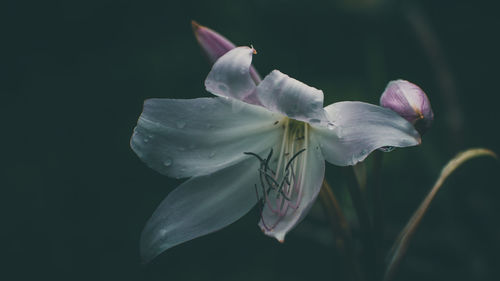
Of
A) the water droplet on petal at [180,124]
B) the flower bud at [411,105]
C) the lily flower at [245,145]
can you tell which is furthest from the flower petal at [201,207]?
the flower bud at [411,105]

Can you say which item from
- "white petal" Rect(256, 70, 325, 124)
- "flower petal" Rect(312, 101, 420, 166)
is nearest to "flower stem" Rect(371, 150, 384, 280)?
"flower petal" Rect(312, 101, 420, 166)

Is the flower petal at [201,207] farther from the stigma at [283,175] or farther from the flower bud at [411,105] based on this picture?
the flower bud at [411,105]

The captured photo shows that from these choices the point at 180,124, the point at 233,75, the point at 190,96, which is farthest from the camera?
the point at 190,96

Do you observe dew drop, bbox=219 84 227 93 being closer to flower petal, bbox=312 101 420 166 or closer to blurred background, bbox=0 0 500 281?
flower petal, bbox=312 101 420 166

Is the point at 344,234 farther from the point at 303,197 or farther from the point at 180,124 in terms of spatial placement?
the point at 180,124

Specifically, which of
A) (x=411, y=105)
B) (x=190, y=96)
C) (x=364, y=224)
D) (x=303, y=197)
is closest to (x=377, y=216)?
(x=364, y=224)

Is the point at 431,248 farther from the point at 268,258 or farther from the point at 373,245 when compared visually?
the point at 373,245
